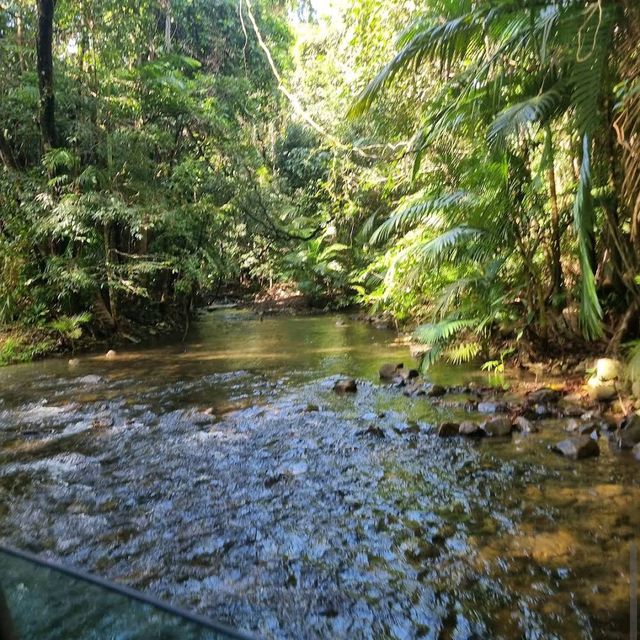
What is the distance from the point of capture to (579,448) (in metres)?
4.36

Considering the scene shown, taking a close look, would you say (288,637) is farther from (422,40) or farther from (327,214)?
(327,214)

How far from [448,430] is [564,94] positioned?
11.2ft

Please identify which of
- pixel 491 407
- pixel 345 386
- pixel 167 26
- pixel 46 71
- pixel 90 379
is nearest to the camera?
pixel 491 407

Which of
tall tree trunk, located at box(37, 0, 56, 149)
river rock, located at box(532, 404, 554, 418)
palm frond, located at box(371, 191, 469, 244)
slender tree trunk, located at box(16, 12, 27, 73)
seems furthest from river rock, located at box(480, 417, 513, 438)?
slender tree trunk, located at box(16, 12, 27, 73)

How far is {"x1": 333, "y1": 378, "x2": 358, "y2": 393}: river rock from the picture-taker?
7.03 meters

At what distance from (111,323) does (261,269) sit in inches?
376

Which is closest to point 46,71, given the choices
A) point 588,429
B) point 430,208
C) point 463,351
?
point 430,208

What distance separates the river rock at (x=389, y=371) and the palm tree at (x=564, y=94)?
1961mm

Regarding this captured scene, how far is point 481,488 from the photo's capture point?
3953 mm

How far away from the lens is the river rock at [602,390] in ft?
18.4

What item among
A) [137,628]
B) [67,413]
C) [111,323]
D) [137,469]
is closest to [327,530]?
[137,469]

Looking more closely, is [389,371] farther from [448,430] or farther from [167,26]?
[167,26]

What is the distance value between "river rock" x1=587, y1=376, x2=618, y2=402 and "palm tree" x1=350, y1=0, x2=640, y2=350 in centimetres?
67

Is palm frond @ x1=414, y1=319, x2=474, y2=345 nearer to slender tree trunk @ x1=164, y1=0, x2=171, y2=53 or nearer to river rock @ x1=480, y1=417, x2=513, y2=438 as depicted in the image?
river rock @ x1=480, y1=417, x2=513, y2=438
